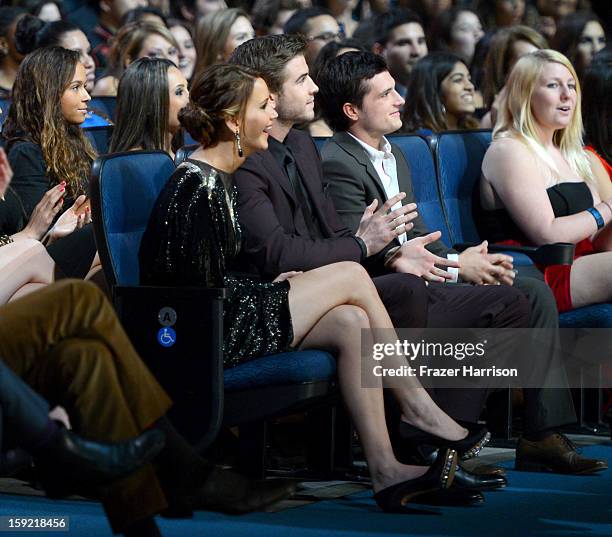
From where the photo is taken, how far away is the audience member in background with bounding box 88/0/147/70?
7.14 metres

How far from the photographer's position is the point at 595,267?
459 cm

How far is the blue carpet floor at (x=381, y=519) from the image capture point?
3.40 m

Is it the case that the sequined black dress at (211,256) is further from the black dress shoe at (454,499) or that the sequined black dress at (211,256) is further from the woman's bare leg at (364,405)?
the black dress shoe at (454,499)

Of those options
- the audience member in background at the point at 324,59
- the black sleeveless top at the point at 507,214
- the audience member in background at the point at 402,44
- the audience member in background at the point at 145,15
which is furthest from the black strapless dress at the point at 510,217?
the audience member in background at the point at 402,44

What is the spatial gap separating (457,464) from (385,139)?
1250 millimetres

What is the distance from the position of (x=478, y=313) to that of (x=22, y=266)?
133 cm

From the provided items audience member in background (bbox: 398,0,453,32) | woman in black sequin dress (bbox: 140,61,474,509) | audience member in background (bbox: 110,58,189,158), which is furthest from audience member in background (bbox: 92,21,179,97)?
audience member in background (bbox: 398,0,453,32)

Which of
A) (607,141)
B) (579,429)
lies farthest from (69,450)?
(607,141)

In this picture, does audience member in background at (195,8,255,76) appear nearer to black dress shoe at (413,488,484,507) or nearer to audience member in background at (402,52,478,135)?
audience member in background at (402,52,478,135)

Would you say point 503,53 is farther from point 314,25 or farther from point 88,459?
point 88,459

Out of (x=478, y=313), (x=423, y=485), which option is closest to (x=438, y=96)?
(x=478, y=313)

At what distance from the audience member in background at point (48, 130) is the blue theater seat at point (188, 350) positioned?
555mm

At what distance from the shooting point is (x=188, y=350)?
347 cm

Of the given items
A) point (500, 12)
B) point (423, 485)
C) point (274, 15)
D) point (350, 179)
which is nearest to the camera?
point (423, 485)
